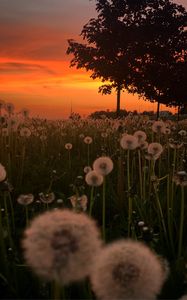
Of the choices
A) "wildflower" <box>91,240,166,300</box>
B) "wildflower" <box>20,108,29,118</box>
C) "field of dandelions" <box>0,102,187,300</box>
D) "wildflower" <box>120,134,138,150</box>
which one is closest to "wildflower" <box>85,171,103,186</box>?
"field of dandelions" <box>0,102,187,300</box>

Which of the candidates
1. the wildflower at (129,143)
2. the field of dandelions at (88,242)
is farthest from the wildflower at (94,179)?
the wildflower at (129,143)

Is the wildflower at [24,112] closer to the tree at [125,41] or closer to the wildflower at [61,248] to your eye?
the wildflower at [61,248]

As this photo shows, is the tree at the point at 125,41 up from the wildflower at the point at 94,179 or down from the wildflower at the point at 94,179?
up

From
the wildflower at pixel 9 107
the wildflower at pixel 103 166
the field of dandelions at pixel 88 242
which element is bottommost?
the field of dandelions at pixel 88 242

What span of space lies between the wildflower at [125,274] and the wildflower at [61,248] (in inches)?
2.6

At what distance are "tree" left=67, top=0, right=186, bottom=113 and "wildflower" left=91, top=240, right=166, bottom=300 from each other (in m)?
35.8

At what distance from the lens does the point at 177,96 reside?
132ft

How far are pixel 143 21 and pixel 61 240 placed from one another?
39.5 metres

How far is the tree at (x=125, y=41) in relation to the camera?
38.1m

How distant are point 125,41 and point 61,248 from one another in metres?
37.9

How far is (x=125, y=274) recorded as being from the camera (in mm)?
1832

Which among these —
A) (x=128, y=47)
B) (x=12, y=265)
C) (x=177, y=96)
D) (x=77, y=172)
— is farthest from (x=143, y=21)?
(x=12, y=265)

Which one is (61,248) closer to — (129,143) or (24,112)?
(129,143)

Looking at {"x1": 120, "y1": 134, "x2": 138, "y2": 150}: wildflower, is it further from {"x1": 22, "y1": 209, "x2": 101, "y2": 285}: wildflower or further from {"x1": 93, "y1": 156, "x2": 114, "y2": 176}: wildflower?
{"x1": 22, "y1": 209, "x2": 101, "y2": 285}: wildflower
